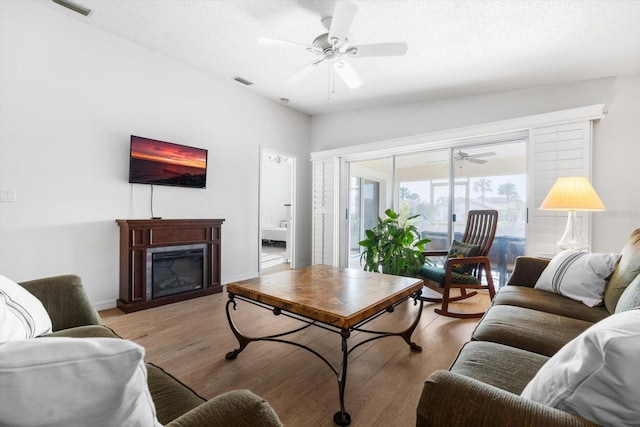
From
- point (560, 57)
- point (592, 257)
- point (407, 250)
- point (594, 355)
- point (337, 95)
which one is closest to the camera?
point (594, 355)

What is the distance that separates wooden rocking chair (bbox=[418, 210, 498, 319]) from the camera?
289cm

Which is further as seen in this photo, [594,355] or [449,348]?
[449,348]

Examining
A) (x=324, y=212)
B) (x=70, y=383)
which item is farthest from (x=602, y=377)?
(x=324, y=212)

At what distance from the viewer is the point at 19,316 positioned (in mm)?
1128

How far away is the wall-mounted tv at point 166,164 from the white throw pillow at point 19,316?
90.4 inches

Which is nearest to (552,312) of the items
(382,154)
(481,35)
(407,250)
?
(407,250)

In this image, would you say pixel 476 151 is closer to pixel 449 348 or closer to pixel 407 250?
pixel 407 250

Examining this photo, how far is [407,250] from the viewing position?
3311mm

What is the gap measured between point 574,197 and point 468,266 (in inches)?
43.2

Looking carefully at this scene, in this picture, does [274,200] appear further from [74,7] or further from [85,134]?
[74,7]

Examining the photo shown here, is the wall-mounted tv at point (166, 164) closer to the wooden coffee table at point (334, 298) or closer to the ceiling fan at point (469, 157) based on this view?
the wooden coffee table at point (334, 298)

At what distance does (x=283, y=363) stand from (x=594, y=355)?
1.74 m

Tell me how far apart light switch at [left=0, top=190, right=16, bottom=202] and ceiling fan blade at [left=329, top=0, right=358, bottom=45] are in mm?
3026

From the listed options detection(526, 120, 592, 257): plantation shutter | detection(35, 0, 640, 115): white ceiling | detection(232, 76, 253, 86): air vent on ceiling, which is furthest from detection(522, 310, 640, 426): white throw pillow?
detection(232, 76, 253, 86): air vent on ceiling
